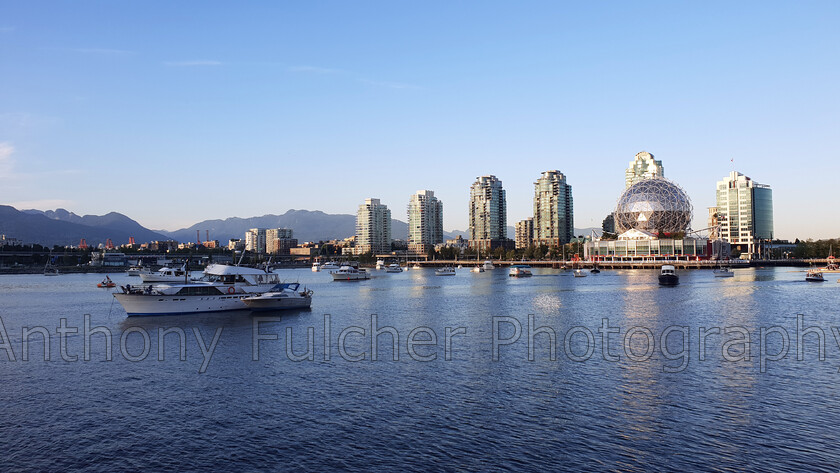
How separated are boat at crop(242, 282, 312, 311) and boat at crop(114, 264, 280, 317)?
933 mm

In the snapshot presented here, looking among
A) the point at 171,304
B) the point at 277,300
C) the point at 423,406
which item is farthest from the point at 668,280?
the point at 423,406

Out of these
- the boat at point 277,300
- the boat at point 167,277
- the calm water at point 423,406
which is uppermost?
the boat at point 167,277

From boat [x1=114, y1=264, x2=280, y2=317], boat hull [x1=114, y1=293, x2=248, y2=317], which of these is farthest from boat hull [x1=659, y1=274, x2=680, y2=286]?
boat hull [x1=114, y1=293, x2=248, y2=317]

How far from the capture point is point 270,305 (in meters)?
66.9

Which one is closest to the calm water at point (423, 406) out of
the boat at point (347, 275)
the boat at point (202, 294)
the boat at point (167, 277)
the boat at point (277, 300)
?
the boat at point (202, 294)

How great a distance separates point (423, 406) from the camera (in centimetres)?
2681

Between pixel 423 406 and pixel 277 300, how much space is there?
43.8m

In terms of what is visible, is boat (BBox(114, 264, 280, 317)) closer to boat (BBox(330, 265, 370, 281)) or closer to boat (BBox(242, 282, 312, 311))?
boat (BBox(242, 282, 312, 311))

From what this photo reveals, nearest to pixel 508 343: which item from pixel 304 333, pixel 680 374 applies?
pixel 680 374

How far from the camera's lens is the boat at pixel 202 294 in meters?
61.3

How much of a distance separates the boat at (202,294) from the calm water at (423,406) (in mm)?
12416

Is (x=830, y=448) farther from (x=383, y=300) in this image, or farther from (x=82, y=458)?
(x=383, y=300)

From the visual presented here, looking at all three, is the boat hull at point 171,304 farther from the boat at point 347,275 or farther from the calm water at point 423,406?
the boat at point 347,275

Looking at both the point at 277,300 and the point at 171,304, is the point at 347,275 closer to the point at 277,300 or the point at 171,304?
the point at 277,300
